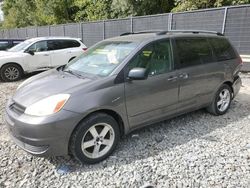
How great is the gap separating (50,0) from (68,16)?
218cm

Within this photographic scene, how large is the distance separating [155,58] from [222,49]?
183 cm

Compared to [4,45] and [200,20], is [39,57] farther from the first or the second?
[200,20]

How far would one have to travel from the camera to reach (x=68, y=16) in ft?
78.9

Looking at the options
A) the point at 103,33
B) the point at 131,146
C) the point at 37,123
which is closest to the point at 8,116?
the point at 37,123

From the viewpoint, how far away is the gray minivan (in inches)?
117

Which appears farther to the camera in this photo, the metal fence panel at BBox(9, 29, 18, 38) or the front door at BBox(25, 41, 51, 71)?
the metal fence panel at BBox(9, 29, 18, 38)

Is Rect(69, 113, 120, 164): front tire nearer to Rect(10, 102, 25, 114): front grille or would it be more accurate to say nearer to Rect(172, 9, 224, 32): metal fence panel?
Rect(10, 102, 25, 114): front grille

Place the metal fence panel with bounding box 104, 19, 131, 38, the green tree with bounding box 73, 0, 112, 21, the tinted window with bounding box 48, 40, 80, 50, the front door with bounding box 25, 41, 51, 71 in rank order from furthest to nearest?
the green tree with bounding box 73, 0, 112, 21 < the metal fence panel with bounding box 104, 19, 131, 38 < the tinted window with bounding box 48, 40, 80, 50 < the front door with bounding box 25, 41, 51, 71

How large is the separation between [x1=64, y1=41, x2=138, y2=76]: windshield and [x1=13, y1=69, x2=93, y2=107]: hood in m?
0.27

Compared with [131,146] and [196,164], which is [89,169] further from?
[196,164]

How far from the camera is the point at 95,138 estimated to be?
3.28 metres

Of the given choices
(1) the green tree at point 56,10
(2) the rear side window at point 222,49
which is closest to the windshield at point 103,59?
(2) the rear side window at point 222,49

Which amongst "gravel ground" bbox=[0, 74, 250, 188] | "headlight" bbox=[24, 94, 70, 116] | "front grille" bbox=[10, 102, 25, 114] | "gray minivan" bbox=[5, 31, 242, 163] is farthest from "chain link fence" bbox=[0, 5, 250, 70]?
"front grille" bbox=[10, 102, 25, 114]

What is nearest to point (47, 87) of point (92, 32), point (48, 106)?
point (48, 106)
